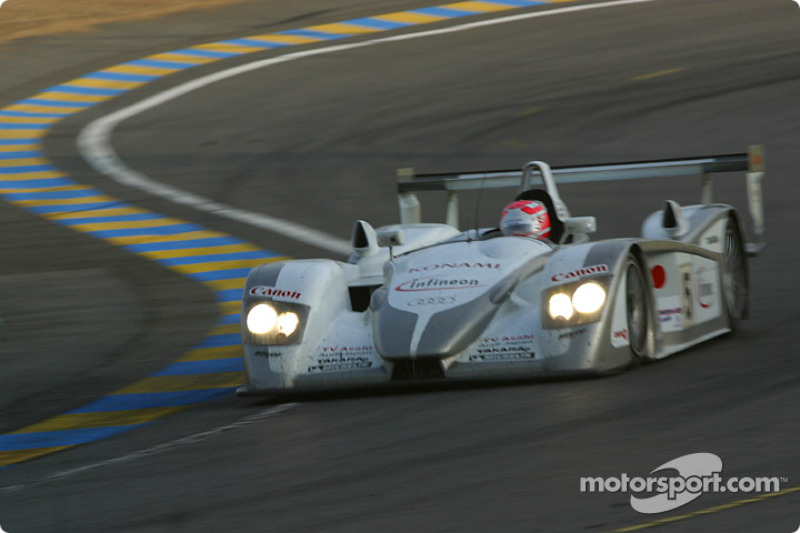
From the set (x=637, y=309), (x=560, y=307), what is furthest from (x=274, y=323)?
(x=637, y=309)

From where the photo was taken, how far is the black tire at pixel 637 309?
9.06 meters

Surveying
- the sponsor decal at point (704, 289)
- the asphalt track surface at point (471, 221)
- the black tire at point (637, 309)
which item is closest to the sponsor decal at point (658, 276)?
the black tire at point (637, 309)

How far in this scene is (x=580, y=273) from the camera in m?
8.84

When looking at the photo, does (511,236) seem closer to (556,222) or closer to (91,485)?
(556,222)

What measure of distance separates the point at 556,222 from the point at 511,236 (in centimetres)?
63

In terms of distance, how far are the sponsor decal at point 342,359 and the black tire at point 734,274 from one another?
9.59ft

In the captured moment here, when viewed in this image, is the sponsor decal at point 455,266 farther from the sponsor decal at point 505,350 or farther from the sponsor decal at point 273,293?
the sponsor decal at point 273,293

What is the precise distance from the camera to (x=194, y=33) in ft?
102

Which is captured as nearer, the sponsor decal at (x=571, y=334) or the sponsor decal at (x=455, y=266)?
the sponsor decal at (x=571, y=334)

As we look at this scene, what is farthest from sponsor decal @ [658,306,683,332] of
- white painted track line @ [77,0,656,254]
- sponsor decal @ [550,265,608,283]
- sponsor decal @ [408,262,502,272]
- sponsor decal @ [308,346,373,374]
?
white painted track line @ [77,0,656,254]

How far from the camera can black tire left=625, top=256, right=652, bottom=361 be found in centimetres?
906

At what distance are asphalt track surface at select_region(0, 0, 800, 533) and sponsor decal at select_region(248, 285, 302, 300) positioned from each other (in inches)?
29.4

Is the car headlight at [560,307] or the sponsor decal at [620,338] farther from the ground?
the car headlight at [560,307]

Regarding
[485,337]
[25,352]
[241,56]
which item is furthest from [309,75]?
[485,337]
